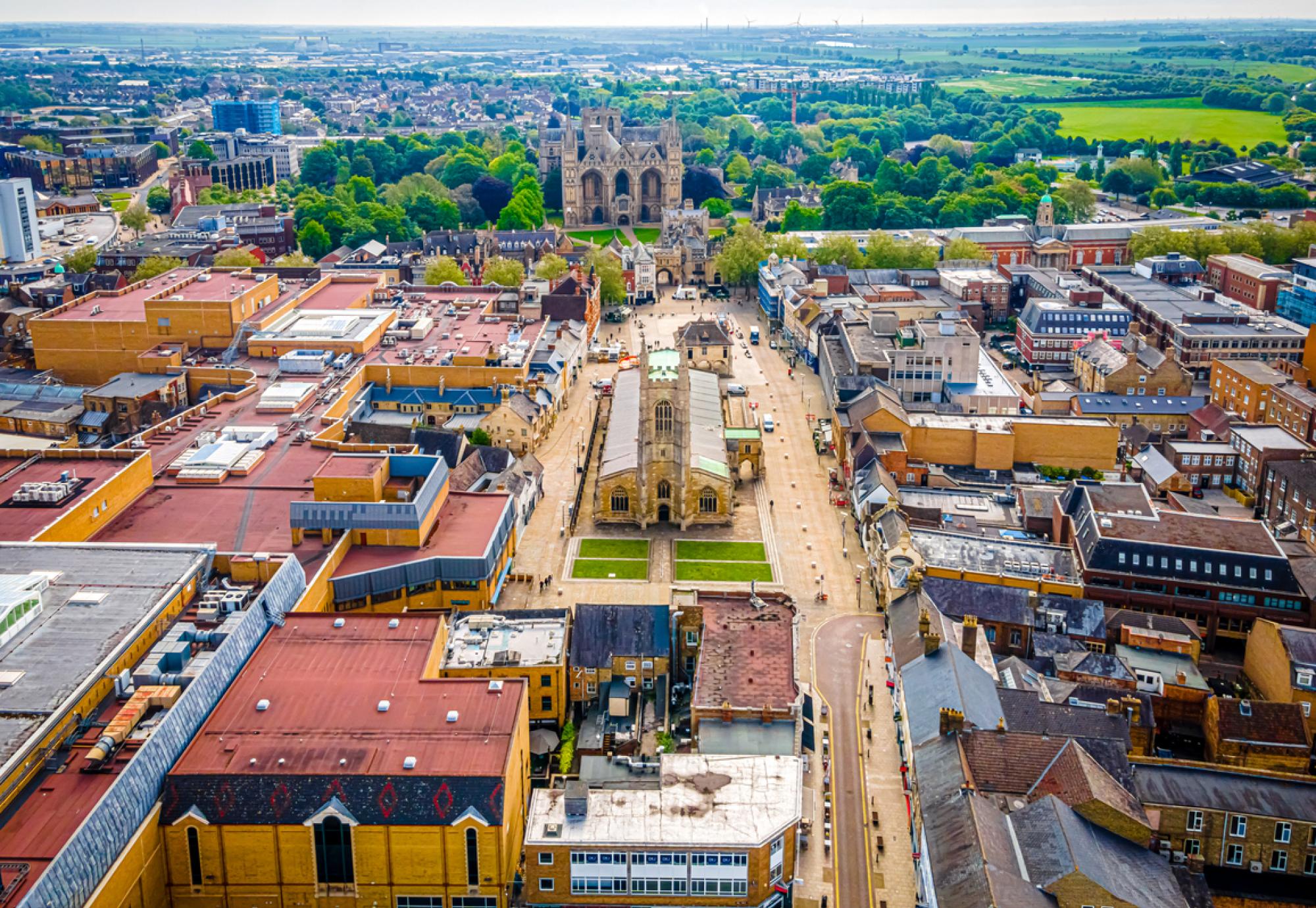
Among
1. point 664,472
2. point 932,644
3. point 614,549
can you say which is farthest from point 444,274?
point 932,644

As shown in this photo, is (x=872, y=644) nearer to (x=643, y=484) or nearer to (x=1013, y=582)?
(x=1013, y=582)

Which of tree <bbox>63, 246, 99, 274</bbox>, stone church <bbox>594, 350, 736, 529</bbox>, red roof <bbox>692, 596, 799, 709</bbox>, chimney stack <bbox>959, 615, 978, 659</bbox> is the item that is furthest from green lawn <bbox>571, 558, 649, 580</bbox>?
tree <bbox>63, 246, 99, 274</bbox>

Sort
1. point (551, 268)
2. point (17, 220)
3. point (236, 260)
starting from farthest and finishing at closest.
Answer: point (17, 220)
point (551, 268)
point (236, 260)

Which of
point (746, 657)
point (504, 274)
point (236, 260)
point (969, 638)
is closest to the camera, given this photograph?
point (746, 657)

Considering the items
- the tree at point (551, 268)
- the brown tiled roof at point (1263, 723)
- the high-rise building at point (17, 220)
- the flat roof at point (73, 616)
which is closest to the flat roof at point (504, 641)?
the flat roof at point (73, 616)

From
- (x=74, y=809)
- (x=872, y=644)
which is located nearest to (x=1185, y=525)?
(x=872, y=644)

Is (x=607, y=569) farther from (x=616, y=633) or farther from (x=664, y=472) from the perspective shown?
(x=616, y=633)
